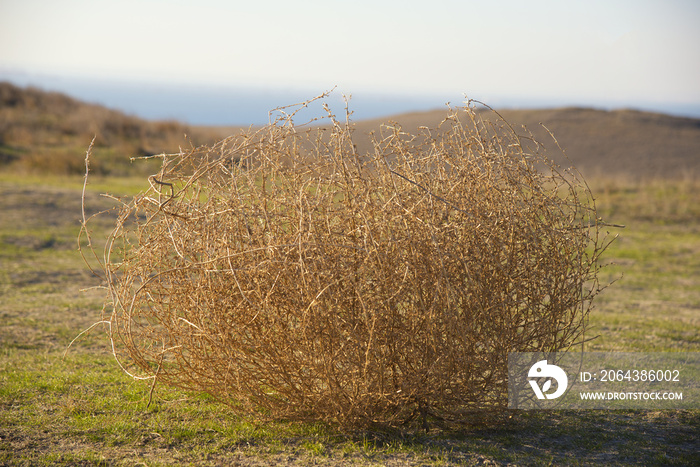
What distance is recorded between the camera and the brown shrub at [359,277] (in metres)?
3.85

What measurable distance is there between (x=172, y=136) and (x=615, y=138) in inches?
1082

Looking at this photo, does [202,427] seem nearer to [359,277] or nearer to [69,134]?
[359,277]

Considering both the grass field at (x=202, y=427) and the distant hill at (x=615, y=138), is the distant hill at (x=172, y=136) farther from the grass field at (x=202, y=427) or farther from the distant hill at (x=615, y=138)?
the grass field at (x=202, y=427)

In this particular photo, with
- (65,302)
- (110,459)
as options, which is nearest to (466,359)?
(110,459)

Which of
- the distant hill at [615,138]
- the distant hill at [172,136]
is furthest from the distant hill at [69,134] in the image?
the distant hill at [615,138]

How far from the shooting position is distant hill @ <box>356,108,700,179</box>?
31609 mm

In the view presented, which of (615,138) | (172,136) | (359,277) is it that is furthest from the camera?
(615,138)
